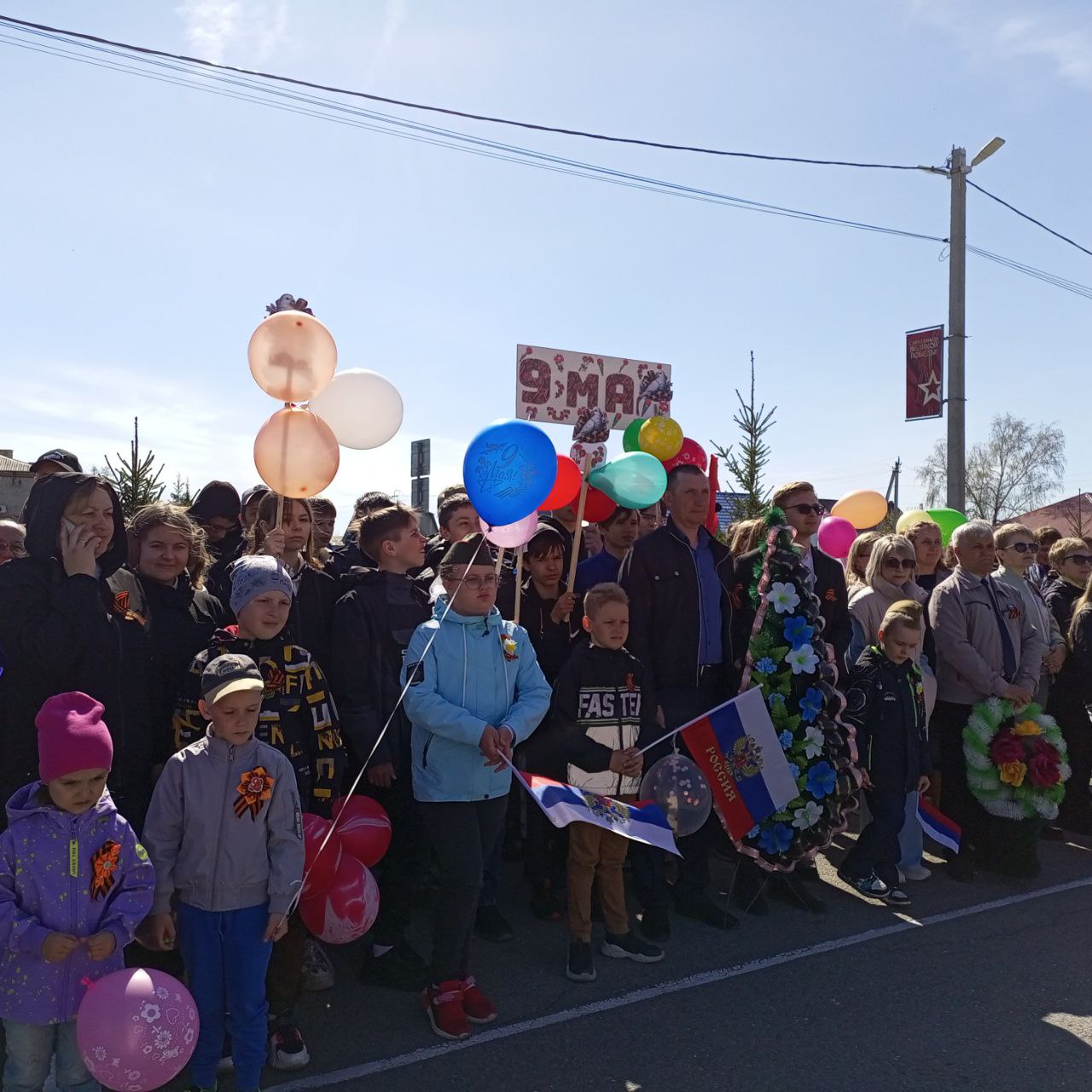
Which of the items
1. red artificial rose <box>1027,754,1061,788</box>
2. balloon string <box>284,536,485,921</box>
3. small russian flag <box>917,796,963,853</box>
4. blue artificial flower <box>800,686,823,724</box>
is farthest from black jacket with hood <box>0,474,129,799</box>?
red artificial rose <box>1027,754,1061,788</box>

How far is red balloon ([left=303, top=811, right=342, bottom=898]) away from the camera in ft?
12.4

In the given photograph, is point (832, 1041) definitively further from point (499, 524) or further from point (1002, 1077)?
point (499, 524)

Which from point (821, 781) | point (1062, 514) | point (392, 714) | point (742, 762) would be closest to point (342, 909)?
point (392, 714)

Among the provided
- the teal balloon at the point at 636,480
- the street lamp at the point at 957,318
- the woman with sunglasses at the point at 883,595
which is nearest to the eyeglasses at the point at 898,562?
the woman with sunglasses at the point at 883,595

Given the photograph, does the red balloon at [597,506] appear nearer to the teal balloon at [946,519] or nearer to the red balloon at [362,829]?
the red balloon at [362,829]

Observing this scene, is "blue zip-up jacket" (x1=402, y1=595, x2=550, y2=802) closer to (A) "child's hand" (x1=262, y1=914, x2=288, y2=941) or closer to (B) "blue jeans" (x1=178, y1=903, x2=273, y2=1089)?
(A) "child's hand" (x1=262, y1=914, x2=288, y2=941)

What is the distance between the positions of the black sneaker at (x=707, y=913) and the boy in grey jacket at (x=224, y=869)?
2520 mm

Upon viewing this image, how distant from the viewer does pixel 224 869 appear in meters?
3.37

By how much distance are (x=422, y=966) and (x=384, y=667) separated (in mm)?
1370


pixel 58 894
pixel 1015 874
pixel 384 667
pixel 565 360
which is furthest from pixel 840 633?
pixel 565 360

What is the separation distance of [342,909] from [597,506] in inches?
131

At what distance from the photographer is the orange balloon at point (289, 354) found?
4887 mm

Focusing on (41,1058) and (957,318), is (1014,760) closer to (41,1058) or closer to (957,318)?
(41,1058)

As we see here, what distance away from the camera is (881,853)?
5.64 metres
